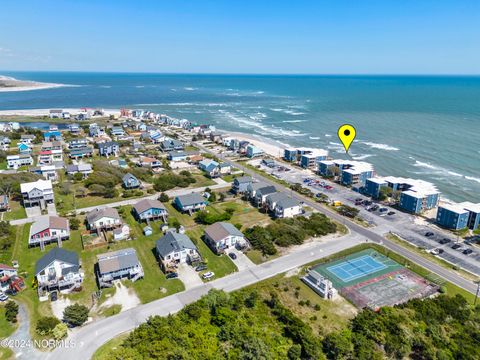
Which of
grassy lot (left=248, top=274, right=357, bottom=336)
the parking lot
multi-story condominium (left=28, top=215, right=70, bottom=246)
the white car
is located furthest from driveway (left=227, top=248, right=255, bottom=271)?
multi-story condominium (left=28, top=215, right=70, bottom=246)

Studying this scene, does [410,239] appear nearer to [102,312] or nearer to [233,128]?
[102,312]

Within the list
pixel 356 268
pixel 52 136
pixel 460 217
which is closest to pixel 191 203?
pixel 356 268

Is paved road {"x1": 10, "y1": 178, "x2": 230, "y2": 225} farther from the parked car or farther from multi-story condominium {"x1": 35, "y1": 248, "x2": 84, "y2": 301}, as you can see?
the parked car

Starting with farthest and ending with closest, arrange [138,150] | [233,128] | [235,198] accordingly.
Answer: [233,128], [138,150], [235,198]

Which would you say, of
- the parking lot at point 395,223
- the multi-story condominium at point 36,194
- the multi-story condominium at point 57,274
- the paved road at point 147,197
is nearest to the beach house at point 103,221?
the paved road at point 147,197

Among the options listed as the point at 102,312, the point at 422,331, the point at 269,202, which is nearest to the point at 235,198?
the point at 269,202

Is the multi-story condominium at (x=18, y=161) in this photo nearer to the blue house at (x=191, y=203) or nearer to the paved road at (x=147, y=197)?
the paved road at (x=147, y=197)

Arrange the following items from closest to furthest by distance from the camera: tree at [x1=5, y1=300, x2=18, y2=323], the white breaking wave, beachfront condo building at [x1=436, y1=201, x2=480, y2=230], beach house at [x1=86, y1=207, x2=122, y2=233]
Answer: tree at [x1=5, y1=300, x2=18, y2=323]
beach house at [x1=86, y1=207, x2=122, y2=233]
beachfront condo building at [x1=436, y1=201, x2=480, y2=230]
the white breaking wave
